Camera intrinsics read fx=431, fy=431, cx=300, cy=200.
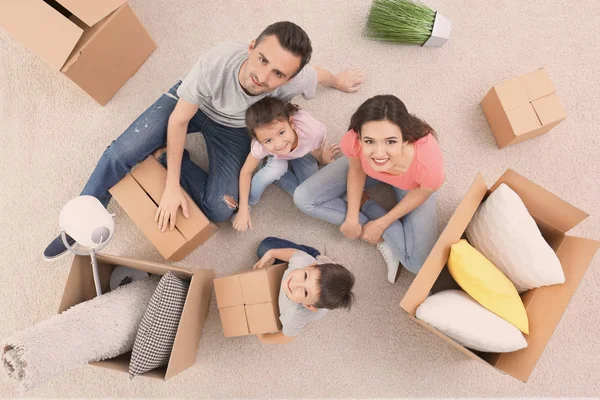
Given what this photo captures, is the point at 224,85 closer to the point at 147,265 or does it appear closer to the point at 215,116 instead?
the point at 215,116

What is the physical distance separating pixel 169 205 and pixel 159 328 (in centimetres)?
34

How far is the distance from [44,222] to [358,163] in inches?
43.0

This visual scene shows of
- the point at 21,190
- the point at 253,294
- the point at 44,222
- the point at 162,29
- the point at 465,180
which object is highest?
the point at 162,29

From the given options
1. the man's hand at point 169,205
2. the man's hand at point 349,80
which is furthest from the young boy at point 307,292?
the man's hand at point 349,80

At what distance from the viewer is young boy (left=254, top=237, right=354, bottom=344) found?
1136 millimetres

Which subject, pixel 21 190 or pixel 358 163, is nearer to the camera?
pixel 358 163

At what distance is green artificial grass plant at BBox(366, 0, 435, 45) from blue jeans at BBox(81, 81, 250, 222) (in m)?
0.61

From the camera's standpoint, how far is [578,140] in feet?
4.85

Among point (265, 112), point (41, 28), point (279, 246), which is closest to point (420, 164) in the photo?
point (265, 112)

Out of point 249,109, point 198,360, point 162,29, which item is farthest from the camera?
point 162,29

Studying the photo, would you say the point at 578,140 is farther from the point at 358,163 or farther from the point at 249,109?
the point at 249,109

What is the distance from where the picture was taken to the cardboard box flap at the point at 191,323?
1121 millimetres

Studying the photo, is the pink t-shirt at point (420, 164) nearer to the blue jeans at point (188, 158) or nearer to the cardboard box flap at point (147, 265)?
the blue jeans at point (188, 158)

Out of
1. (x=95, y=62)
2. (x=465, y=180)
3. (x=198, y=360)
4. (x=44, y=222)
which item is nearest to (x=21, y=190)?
(x=44, y=222)
